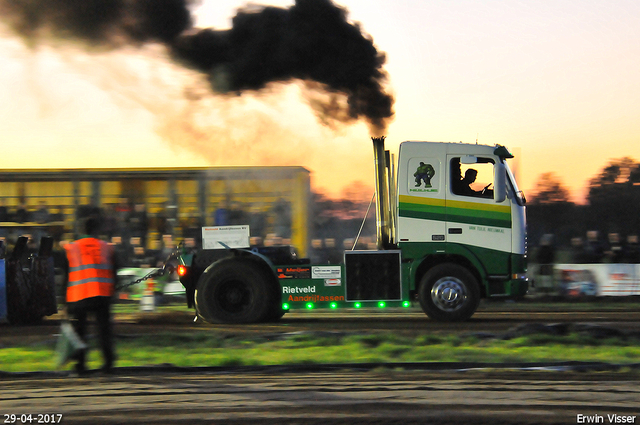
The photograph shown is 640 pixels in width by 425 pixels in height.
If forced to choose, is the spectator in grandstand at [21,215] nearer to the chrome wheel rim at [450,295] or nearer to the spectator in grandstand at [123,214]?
the spectator in grandstand at [123,214]

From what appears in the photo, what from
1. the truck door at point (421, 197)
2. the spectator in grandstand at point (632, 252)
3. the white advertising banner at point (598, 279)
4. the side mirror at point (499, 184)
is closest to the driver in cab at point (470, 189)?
the side mirror at point (499, 184)

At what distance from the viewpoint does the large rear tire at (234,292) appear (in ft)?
40.3

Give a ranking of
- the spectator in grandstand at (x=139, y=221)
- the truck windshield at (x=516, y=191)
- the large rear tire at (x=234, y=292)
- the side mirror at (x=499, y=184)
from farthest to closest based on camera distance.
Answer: the spectator in grandstand at (x=139, y=221) → the large rear tire at (x=234, y=292) → the truck windshield at (x=516, y=191) → the side mirror at (x=499, y=184)

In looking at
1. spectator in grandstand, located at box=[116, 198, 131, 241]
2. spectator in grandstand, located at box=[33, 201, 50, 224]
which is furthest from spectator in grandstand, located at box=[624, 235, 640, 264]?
spectator in grandstand, located at box=[33, 201, 50, 224]

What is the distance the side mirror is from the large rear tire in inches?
162

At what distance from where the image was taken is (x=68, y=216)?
15.8 metres

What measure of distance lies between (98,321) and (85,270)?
1.87 ft

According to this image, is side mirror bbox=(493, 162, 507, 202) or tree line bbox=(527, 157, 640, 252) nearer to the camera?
side mirror bbox=(493, 162, 507, 202)

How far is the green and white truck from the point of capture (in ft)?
39.3

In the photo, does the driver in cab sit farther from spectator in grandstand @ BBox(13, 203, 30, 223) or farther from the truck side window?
spectator in grandstand @ BBox(13, 203, 30, 223)

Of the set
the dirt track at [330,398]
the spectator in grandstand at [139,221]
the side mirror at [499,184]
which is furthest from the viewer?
the spectator in grandstand at [139,221]

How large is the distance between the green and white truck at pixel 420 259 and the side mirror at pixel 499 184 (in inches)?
0.7

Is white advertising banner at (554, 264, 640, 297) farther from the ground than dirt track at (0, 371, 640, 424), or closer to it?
farther from the ground

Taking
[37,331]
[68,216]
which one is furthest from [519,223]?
[68,216]
